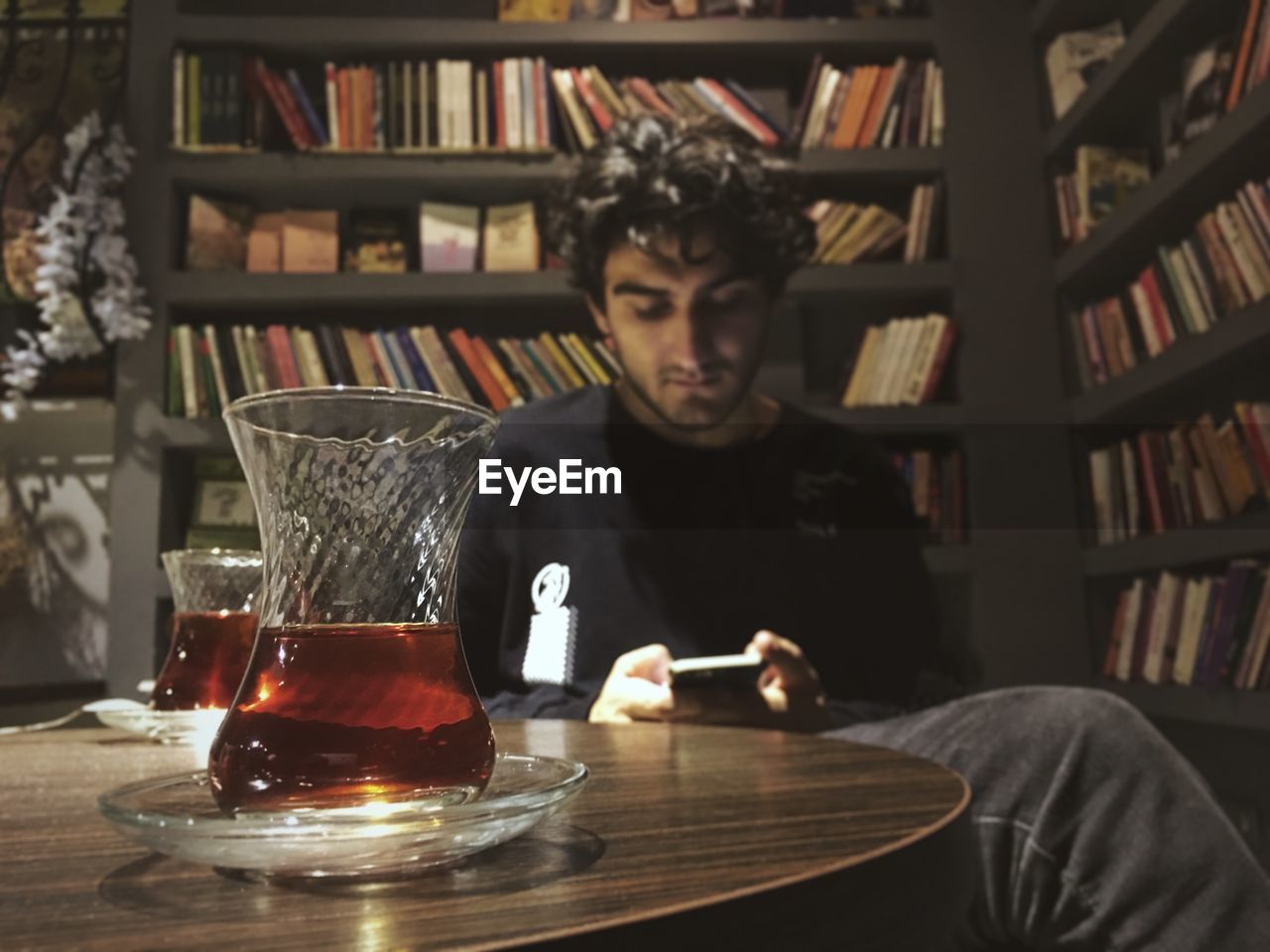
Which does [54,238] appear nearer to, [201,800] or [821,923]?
[201,800]

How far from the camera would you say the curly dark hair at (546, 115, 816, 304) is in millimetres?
1680

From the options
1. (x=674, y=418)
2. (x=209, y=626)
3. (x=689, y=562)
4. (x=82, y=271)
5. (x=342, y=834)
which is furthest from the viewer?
(x=82, y=271)

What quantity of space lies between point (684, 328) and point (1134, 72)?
1.15 meters

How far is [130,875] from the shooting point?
262 millimetres

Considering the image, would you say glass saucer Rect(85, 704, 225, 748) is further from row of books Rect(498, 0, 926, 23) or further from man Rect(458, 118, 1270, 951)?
row of books Rect(498, 0, 926, 23)

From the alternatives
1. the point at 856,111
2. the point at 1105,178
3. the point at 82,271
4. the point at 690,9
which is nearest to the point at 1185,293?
the point at 1105,178

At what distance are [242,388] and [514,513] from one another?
3.28 feet

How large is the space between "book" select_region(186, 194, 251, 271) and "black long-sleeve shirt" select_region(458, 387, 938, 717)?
1.11m

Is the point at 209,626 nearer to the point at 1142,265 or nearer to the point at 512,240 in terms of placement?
the point at 512,240

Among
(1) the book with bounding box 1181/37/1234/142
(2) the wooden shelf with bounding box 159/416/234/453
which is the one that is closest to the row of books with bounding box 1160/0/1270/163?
(1) the book with bounding box 1181/37/1234/142

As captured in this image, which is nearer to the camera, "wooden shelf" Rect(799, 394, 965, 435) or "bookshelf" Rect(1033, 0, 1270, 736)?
"bookshelf" Rect(1033, 0, 1270, 736)

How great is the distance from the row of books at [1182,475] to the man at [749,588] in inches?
21.6

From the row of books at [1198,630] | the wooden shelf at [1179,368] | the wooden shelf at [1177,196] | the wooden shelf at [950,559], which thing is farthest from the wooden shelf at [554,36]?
the row of books at [1198,630]

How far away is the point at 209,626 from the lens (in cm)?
57
